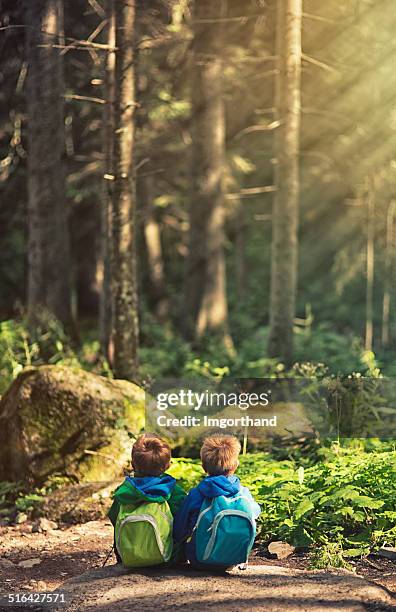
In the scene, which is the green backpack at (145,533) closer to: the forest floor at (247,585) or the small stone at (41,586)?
the forest floor at (247,585)

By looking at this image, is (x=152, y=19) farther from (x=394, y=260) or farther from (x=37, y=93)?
(x=394, y=260)

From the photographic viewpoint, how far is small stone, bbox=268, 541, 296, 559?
289 inches

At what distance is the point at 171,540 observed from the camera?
619 cm

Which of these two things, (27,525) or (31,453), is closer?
(27,525)

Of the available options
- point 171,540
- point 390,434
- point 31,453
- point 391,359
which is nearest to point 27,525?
point 31,453

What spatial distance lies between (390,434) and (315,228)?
19.2 m

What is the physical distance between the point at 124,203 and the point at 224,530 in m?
6.68

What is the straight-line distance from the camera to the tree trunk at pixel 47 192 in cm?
1609


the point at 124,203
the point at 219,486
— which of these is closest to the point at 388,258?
the point at 124,203

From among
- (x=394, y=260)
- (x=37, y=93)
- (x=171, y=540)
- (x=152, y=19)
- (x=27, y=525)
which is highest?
(x=152, y=19)

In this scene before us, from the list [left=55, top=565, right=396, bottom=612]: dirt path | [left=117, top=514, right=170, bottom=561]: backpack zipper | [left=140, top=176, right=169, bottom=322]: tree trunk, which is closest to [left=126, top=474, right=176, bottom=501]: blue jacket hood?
[left=117, top=514, right=170, bottom=561]: backpack zipper

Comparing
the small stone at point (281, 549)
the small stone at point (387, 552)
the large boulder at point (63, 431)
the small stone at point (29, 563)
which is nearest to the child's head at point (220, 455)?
the small stone at point (281, 549)

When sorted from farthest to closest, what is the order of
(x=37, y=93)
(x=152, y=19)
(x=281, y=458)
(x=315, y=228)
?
(x=315, y=228) < (x=152, y=19) < (x=37, y=93) < (x=281, y=458)

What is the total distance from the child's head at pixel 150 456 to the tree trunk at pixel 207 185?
41.8 ft
